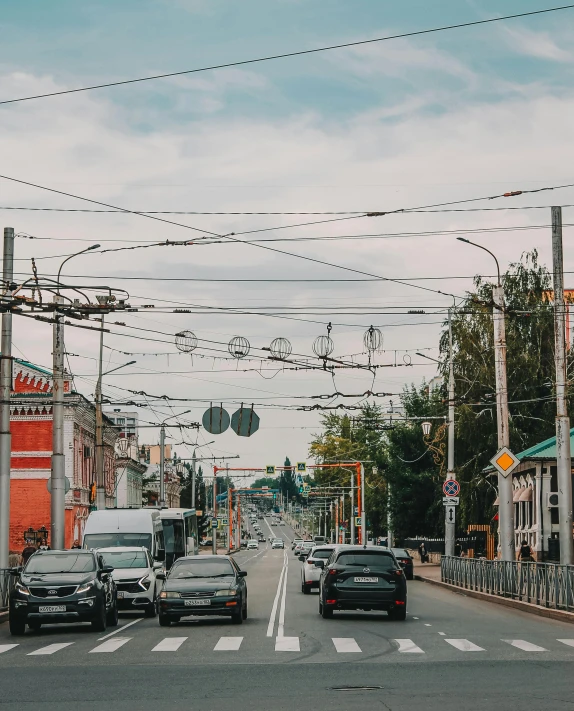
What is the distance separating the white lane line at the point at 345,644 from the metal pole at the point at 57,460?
12.4m

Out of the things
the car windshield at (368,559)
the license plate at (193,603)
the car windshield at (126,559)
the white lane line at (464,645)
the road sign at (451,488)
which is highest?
the road sign at (451,488)

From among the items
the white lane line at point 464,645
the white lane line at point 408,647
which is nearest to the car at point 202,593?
the white lane line at point 408,647

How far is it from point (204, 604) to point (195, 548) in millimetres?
31039

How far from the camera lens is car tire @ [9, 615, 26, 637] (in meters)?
23.4

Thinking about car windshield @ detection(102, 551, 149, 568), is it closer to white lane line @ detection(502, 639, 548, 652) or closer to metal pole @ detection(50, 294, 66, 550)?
metal pole @ detection(50, 294, 66, 550)

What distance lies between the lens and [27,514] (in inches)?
2581

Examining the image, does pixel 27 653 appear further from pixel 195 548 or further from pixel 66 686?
pixel 195 548

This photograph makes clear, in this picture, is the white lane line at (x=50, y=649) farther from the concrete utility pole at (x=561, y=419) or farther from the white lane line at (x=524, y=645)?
the concrete utility pole at (x=561, y=419)

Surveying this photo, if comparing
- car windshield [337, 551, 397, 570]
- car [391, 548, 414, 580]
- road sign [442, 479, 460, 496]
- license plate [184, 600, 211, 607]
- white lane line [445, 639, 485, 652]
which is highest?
road sign [442, 479, 460, 496]

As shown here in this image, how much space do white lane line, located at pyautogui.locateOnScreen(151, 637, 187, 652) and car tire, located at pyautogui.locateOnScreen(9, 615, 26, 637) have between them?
3.20 metres

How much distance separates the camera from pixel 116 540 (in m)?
35.6

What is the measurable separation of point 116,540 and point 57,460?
404 centimetres

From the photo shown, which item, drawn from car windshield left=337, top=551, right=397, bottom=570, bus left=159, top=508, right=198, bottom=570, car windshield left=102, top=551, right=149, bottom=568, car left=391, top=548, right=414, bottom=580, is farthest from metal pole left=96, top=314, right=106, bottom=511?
car windshield left=337, top=551, right=397, bottom=570

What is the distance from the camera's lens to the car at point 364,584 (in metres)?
26.0
